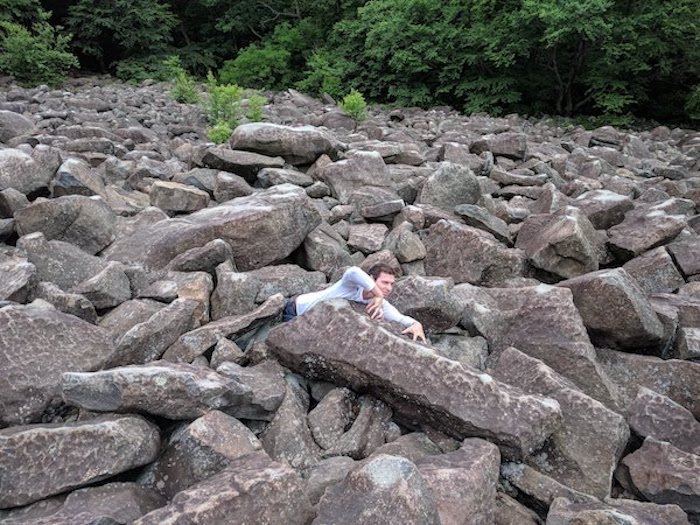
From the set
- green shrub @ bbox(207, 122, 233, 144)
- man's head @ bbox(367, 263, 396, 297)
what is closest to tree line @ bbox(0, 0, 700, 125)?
green shrub @ bbox(207, 122, 233, 144)

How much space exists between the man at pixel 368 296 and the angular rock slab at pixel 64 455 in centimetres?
152

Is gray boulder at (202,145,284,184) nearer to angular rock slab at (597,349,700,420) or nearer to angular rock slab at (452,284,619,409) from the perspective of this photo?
angular rock slab at (452,284,619,409)

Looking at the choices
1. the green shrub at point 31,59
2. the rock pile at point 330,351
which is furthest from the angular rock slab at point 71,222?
the green shrub at point 31,59

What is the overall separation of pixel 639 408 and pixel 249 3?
27310 millimetres

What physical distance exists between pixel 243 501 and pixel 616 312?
3.11 meters

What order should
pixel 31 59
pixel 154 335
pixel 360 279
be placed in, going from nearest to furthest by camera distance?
pixel 154 335 → pixel 360 279 → pixel 31 59

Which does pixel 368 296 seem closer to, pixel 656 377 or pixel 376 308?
pixel 376 308

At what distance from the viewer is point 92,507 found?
257 cm

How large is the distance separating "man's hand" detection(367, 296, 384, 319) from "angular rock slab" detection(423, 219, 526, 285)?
1478 mm

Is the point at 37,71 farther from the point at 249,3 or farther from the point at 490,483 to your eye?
the point at 490,483

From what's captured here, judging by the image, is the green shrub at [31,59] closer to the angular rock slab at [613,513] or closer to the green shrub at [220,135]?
the green shrub at [220,135]

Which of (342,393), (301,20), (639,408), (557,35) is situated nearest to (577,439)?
(639,408)

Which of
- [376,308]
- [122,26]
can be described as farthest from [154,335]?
[122,26]

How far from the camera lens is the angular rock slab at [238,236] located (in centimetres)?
502
